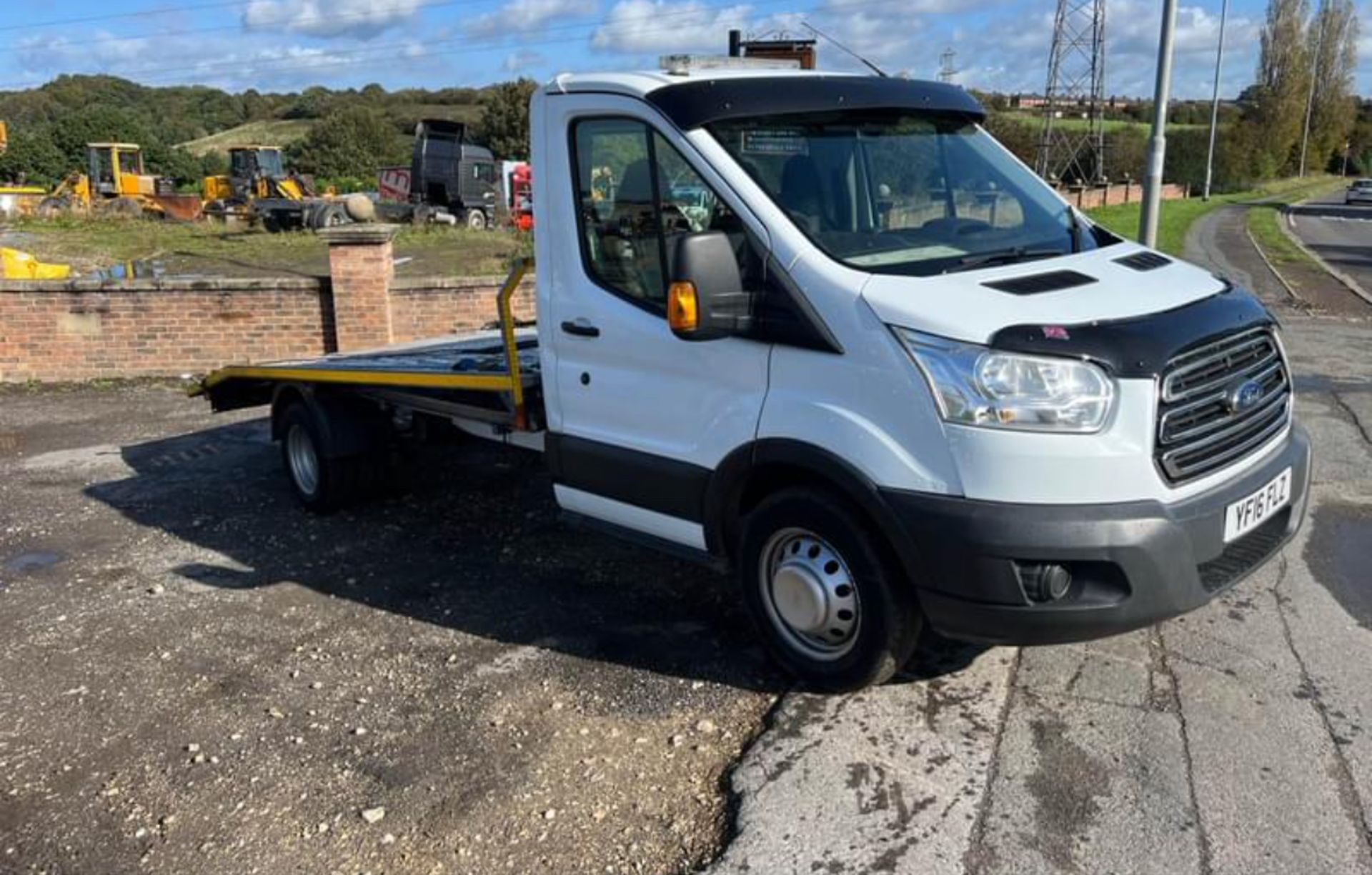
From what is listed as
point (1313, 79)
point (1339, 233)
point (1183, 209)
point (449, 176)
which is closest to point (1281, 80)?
point (1313, 79)

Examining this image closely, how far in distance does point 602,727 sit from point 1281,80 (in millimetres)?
90585

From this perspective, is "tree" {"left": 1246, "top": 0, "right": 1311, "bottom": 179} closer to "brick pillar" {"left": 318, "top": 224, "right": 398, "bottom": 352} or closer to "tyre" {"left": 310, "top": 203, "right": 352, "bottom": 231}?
"tyre" {"left": 310, "top": 203, "right": 352, "bottom": 231}

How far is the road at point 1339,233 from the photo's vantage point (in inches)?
917

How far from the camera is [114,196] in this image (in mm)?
43938

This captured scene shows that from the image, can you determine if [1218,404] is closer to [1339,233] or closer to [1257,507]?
[1257,507]

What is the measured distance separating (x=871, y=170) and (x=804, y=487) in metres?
1.34

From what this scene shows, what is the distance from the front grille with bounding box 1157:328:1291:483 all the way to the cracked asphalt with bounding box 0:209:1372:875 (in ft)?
3.12

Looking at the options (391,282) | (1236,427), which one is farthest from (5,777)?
(391,282)

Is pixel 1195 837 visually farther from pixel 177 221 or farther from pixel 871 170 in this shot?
pixel 177 221

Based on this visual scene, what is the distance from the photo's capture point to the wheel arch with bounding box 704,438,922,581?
11.9ft

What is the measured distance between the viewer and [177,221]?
130ft

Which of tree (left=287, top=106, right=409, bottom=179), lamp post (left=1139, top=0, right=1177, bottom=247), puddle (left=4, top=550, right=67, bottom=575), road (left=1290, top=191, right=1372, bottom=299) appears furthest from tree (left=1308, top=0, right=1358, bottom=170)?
puddle (left=4, top=550, right=67, bottom=575)

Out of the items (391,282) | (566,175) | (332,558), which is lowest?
(332,558)

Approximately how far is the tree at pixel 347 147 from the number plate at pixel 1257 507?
273 ft
